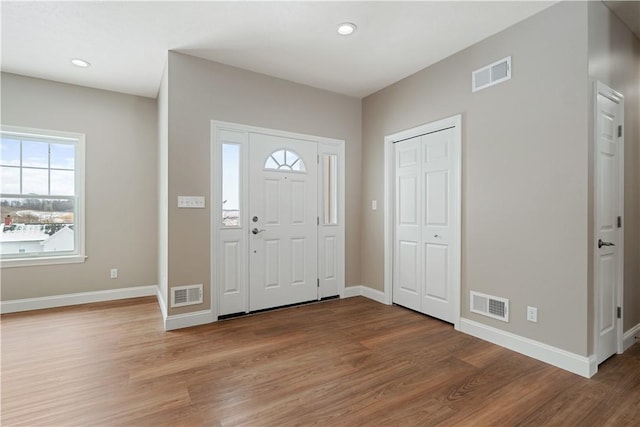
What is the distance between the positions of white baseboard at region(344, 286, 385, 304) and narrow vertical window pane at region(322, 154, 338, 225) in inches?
39.7

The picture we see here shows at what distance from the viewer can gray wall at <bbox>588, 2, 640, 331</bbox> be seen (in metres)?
2.46

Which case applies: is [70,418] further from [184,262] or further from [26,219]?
[26,219]

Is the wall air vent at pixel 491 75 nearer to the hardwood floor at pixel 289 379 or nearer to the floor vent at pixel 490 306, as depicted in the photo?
the floor vent at pixel 490 306

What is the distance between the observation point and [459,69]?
3188mm

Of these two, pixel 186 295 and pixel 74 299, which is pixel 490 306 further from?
pixel 74 299

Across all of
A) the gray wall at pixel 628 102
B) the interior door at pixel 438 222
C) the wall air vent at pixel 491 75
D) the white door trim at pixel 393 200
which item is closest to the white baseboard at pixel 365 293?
the white door trim at pixel 393 200

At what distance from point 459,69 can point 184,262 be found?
351cm

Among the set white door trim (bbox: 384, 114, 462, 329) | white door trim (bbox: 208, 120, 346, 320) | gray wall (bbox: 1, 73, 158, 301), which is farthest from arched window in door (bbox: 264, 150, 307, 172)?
gray wall (bbox: 1, 73, 158, 301)

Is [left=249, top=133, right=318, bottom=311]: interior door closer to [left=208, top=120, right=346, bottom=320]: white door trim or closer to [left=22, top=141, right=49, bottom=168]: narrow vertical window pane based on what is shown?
[left=208, top=120, right=346, bottom=320]: white door trim

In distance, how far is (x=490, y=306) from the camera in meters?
2.90

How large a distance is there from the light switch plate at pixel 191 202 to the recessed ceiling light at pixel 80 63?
74.3 inches

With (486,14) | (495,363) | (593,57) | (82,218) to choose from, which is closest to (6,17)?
(82,218)

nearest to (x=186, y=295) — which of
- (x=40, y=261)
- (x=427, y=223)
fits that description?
(x=40, y=261)

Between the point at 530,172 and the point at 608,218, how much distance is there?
2.29 feet
